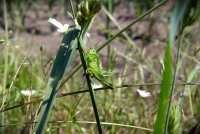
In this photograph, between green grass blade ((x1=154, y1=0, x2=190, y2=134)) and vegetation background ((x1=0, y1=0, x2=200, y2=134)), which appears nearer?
green grass blade ((x1=154, y1=0, x2=190, y2=134))

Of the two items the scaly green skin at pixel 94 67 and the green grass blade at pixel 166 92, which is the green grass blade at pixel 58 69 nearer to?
the scaly green skin at pixel 94 67

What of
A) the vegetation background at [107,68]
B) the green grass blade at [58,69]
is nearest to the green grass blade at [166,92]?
the vegetation background at [107,68]

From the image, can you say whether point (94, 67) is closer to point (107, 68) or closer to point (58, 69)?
point (58, 69)

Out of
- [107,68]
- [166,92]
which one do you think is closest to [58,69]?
[166,92]

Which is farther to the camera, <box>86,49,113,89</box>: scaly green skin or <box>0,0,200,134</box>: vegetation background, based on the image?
<box>0,0,200,134</box>: vegetation background

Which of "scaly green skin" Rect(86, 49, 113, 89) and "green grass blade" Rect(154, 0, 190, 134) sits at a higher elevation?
"scaly green skin" Rect(86, 49, 113, 89)

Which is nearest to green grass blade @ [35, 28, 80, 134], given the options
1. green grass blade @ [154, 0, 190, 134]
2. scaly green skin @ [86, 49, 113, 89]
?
scaly green skin @ [86, 49, 113, 89]

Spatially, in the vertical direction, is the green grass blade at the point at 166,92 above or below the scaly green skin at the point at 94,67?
below

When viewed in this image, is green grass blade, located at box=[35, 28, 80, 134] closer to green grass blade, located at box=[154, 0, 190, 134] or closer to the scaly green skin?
the scaly green skin

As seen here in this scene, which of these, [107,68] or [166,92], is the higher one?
[107,68]
